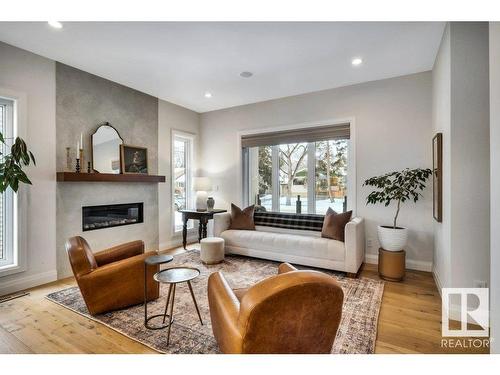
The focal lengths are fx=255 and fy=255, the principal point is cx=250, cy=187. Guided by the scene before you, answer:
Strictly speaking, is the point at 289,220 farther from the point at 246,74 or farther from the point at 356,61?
the point at 356,61

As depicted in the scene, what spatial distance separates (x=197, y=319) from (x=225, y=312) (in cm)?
100

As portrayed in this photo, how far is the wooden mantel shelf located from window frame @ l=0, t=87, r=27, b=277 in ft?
1.36

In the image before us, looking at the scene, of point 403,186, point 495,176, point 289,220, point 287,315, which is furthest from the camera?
point 289,220

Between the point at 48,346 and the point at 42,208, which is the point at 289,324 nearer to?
the point at 48,346

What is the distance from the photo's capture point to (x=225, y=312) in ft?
4.82

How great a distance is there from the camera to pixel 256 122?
494 cm

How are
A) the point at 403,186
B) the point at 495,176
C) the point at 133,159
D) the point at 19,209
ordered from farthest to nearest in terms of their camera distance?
the point at 133,159, the point at 403,186, the point at 19,209, the point at 495,176

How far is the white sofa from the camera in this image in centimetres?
329

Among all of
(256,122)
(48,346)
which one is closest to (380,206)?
(256,122)

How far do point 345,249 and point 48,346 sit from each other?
3.11m

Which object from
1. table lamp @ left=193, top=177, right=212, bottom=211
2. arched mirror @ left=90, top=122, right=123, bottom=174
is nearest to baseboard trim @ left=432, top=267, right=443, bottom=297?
table lamp @ left=193, top=177, right=212, bottom=211

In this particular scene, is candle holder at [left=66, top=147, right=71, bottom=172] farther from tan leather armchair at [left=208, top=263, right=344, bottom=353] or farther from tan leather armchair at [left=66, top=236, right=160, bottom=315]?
tan leather armchair at [left=208, top=263, right=344, bottom=353]

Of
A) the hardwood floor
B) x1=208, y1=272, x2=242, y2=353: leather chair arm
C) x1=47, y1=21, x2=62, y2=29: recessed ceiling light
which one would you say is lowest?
the hardwood floor

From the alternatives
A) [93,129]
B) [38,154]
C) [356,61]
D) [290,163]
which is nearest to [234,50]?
[356,61]
